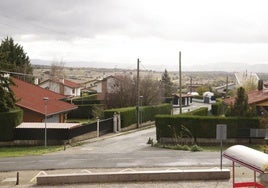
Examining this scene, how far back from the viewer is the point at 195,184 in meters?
18.5

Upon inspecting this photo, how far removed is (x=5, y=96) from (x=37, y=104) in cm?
857

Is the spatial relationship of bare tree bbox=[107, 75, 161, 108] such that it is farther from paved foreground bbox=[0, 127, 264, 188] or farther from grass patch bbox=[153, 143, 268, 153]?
paved foreground bbox=[0, 127, 264, 188]

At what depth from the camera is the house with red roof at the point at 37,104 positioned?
43750 mm

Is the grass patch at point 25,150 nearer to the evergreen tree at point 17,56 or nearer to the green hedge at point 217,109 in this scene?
the green hedge at point 217,109

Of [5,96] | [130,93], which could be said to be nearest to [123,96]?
[130,93]

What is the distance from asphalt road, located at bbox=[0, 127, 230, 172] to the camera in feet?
82.0

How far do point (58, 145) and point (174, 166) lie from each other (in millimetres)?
15589

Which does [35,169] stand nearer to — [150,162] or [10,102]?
[150,162]

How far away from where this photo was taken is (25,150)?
113ft

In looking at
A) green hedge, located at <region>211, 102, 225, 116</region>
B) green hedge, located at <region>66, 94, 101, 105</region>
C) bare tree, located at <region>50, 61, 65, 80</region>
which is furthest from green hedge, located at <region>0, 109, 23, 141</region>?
bare tree, located at <region>50, 61, 65, 80</region>

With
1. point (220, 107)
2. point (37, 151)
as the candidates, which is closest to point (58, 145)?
point (37, 151)

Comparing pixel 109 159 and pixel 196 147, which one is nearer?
pixel 109 159

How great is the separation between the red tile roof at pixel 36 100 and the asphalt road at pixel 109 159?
10950 millimetres

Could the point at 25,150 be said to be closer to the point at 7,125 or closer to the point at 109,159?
the point at 7,125
